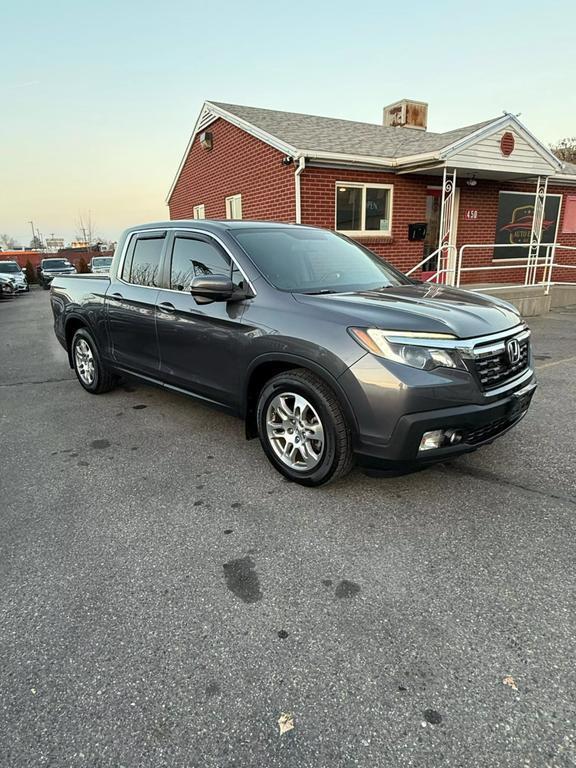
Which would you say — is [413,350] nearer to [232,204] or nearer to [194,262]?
[194,262]

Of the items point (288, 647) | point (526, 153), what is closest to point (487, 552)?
point (288, 647)

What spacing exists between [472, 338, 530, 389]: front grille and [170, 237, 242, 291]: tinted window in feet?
5.70

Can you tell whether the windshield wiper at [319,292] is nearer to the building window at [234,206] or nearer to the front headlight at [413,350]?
the front headlight at [413,350]

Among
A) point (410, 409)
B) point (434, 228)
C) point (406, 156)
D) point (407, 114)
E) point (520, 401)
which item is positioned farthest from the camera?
point (407, 114)

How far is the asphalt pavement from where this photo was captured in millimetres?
1562

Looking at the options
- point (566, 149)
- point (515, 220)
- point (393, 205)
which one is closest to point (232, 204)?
point (393, 205)

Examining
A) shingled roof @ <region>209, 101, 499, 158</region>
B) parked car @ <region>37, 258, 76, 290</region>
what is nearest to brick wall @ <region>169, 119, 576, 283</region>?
shingled roof @ <region>209, 101, 499, 158</region>

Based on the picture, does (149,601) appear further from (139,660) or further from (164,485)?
(164,485)

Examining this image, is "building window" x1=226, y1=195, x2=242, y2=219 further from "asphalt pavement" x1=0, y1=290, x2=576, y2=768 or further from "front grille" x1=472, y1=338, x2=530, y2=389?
"front grille" x1=472, y1=338, x2=530, y2=389

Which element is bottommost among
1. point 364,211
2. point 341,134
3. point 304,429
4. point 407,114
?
point 304,429

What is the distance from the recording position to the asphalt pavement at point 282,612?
5.12 feet

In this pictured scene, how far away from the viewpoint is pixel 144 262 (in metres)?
4.39

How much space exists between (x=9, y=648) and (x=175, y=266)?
9.62ft

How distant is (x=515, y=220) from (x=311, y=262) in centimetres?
1120
